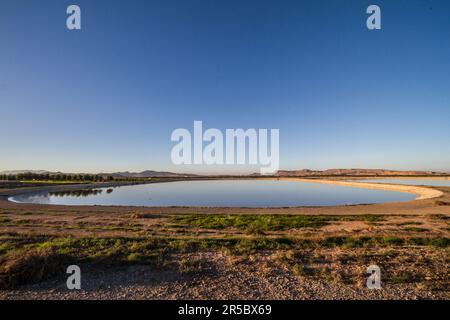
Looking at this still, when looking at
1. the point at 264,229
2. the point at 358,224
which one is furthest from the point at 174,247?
the point at 358,224

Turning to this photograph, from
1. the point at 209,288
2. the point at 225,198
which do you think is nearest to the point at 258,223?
the point at 209,288

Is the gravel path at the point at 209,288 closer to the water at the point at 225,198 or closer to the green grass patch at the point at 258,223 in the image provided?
the green grass patch at the point at 258,223

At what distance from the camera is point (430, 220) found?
16688mm

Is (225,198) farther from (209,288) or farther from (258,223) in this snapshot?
(209,288)

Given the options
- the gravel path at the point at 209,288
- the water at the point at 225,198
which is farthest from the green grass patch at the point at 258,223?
the water at the point at 225,198

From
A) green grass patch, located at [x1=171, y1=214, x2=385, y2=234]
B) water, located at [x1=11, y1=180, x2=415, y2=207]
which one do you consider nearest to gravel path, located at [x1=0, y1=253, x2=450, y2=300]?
green grass patch, located at [x1=171, y1=214, x2=385, y2=234]

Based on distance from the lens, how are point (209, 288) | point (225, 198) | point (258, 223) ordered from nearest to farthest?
point (209, 288), point (258, 223), point (225, 198)

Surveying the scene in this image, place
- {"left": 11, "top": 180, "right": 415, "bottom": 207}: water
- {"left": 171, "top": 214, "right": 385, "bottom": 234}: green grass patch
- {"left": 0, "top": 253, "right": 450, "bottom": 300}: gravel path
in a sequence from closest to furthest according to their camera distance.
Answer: {"left": 0, "top": 253, "right": 450, "bottom": 300}: gravel path, {"left": 171, "top": 214, "right": 385, "bottom": 234}: green grass patch, {"left": 11, "top": 180, "right": 415, "bottom": 207}: water

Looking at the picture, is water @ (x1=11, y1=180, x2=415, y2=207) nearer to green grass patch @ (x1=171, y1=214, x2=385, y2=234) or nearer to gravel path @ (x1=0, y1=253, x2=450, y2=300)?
green grass patch @ (x1=171, y1=214, x2=385, y2=234)

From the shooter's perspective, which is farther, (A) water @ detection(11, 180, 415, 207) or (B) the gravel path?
(A) water @ detection(11, 180, 415, 207)
